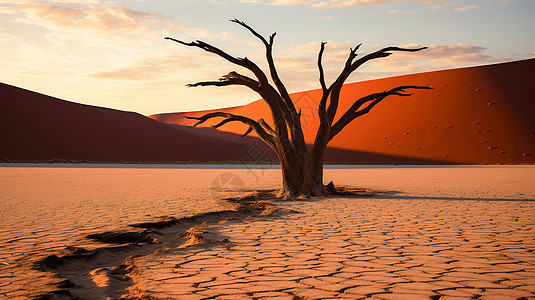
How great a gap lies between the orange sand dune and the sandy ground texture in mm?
42681

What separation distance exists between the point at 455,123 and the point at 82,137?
130ft

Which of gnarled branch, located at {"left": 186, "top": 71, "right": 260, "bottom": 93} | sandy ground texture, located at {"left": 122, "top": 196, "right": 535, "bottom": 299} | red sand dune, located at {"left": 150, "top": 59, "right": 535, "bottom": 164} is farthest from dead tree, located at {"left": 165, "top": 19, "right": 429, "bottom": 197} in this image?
red sand dune, located at {"left": 150, "top": 59, "right": 535, "bottom": 164}

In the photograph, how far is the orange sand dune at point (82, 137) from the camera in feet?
150

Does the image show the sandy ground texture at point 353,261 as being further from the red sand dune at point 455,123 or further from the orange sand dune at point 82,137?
the orange sand dune at point 82,137

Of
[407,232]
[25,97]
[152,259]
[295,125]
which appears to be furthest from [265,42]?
[25,97]

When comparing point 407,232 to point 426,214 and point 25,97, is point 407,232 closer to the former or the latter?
point 426,214

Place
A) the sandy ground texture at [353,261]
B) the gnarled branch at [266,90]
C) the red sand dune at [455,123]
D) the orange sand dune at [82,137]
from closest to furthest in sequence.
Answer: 1. the sandy ground texture at [353,261]
2. the gnarled branch at [266,90]
3. the orange sand dune at [82,137]
4. the red sand dune at [455,123]

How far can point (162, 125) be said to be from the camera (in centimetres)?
6469

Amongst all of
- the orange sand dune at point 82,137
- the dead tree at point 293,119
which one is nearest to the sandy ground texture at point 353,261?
the dead tree at point 293,119

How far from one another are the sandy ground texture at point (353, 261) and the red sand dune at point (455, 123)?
4033 centimetres

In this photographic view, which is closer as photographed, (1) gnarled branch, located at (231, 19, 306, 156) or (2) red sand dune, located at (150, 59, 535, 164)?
(1) gnarled branch, located at (231, 19, 306, 156)

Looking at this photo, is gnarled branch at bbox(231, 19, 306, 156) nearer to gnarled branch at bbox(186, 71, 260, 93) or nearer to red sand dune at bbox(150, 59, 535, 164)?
gnarled branch at bbox(186, 71, 260, 93)

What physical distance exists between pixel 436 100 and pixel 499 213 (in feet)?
→ 173

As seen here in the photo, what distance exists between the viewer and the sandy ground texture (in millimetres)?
3254
